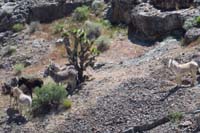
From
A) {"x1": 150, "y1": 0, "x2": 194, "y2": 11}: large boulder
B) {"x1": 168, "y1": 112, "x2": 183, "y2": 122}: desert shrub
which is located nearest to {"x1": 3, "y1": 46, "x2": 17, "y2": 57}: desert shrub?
{"x1": 150, "y1": 0, "x2": 194, "y2": 11}: large boulder

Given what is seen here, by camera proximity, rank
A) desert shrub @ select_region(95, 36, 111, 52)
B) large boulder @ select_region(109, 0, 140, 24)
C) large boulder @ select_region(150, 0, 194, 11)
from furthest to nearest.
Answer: large boulder @ select_region(109, 0, 140, 24) < large boulder @ select_region(150, 0, 194, 11) < desert shrub @ select_region(95, 36, 111, 52)

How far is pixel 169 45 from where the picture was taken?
107ft

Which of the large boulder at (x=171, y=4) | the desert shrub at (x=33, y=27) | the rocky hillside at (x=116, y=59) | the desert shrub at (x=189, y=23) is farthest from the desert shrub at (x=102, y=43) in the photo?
the desert shrub at (x=33, y=27)

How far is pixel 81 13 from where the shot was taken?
39.6 metres

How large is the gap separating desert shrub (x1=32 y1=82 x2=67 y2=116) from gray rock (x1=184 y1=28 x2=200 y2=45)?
5.98 meters

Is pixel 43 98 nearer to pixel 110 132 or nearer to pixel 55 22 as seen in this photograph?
pixel 110 132

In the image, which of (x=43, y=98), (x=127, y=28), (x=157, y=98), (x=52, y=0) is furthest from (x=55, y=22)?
(x=157, y=98)

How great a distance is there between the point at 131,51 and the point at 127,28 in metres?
2.93

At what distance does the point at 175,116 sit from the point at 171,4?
39.7 feet

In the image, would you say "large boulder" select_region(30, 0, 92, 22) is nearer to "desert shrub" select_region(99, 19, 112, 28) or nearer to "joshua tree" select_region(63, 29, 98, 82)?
"desert shrub" select_region(99, 19, 112, 28)

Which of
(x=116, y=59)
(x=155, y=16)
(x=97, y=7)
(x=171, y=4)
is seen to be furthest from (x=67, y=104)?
(x=97, y=7)

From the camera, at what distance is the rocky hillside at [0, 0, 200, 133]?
26.1 m

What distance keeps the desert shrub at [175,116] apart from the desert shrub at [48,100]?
5.16 meters

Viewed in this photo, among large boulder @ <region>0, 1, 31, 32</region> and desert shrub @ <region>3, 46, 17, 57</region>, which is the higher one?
large boulder @ <region>0, 1, 31, 32</region>
